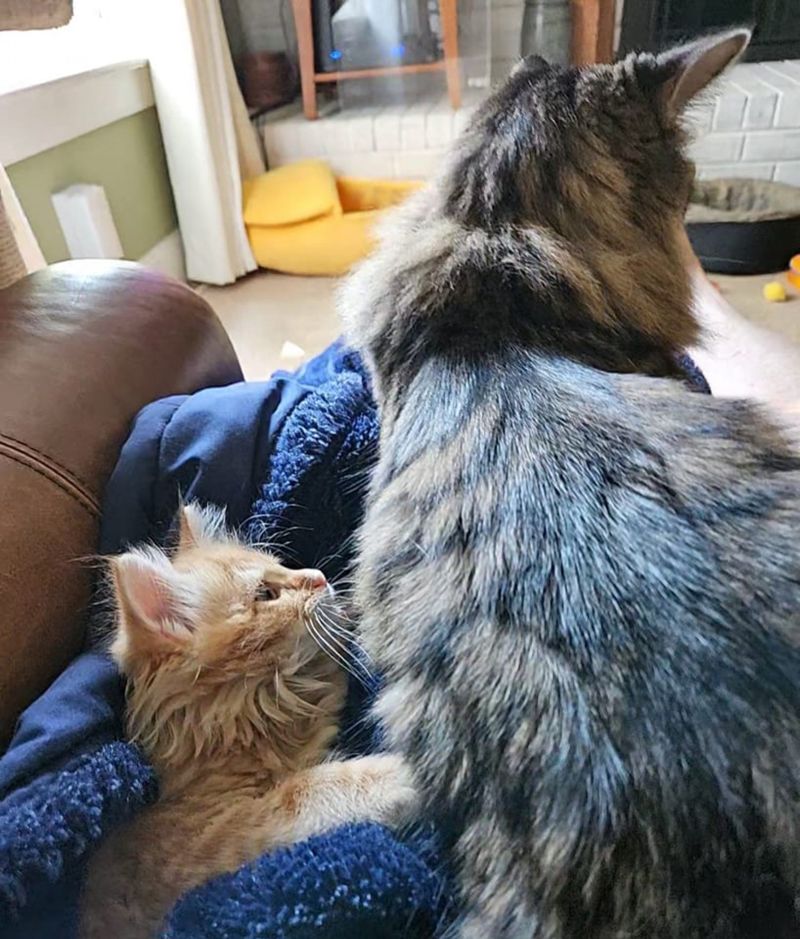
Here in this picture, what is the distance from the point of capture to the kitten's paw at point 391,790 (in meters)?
0.81

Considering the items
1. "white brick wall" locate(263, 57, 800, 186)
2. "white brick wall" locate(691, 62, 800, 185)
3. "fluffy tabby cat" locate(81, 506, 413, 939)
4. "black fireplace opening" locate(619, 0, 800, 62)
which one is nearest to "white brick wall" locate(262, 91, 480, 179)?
"white brick wall" locate(263, 57, 800, 186)

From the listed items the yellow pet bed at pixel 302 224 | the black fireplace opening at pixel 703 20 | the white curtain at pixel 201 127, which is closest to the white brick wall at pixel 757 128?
the black fireplace opening at pixel 703 20

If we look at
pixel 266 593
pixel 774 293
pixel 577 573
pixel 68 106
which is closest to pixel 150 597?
pixel 266 593

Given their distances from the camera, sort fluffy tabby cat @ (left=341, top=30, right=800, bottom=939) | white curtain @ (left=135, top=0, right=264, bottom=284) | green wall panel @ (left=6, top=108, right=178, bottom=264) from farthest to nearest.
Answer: white curtain @ (left=135, top=0, right=264, bottom=284) → green wall panel @ (left=6, top=108, right=178, bottom=264) → fluffy tabby cat @ (left=341, top=30, right=800, bottom=939)

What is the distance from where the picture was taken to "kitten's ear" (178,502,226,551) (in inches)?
42.2

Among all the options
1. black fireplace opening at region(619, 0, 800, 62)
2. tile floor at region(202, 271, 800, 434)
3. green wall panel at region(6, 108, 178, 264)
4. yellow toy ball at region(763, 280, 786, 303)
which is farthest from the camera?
black fireplace opening at region(619, 0, 800, 62)

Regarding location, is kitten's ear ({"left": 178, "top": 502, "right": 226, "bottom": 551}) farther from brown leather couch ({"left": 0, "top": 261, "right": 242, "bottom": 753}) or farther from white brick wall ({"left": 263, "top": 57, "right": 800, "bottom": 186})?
white brick wall ({"left": 263, "top": 57, "right": 800, "bottom": 186})

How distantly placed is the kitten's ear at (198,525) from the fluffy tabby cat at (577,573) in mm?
264

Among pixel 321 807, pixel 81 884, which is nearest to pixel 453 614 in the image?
pixel 321 807

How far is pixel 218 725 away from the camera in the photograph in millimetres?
970

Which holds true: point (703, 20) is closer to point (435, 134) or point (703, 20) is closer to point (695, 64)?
point (435, 134)

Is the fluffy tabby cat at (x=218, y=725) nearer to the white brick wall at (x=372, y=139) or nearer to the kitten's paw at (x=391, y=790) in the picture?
the kitten's paw at (x=391, y=790)

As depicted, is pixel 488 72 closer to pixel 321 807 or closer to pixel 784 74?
pixel 784 74

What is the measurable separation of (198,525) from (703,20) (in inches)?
132
